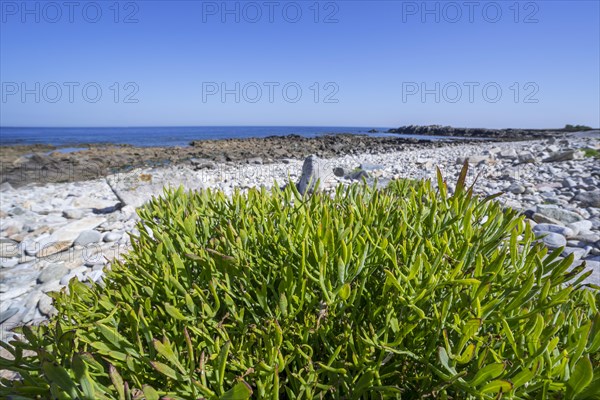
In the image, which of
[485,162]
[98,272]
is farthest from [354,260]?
[485,162]

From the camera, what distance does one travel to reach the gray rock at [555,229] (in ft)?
14.5

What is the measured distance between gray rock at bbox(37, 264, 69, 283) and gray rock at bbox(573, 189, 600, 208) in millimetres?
7951

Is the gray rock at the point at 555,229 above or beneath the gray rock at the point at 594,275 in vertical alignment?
above

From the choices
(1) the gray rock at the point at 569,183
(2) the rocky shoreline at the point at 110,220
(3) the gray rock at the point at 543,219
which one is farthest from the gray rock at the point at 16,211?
(1) the gray rock at the point at 569,183

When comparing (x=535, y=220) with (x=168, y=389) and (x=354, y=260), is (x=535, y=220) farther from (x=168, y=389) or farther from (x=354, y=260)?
(x=168, y=389)

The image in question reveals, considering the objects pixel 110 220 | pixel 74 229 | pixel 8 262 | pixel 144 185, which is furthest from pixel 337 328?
pixel 144 185

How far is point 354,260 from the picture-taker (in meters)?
1.30

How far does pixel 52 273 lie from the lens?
4180 millimetres

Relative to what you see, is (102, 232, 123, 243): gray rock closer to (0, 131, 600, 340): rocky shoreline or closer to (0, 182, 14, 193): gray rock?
(0, 131, 600, 340): rocky shoreline

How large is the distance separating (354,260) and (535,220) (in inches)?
201

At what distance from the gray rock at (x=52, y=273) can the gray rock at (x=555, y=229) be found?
5.82m

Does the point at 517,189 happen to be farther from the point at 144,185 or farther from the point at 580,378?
the point at 144,185

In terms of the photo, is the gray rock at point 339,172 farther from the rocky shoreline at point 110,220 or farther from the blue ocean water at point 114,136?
the blue ocean water at point 114,136

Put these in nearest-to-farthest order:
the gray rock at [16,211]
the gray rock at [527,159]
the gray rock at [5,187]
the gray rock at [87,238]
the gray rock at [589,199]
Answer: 1. the gray rock at [87,238]
2. the gray rock at [589,199]
3. the gray rock at [16,211]
4. the gray rock at [527,159]
5. the gray rock at [5,187]
